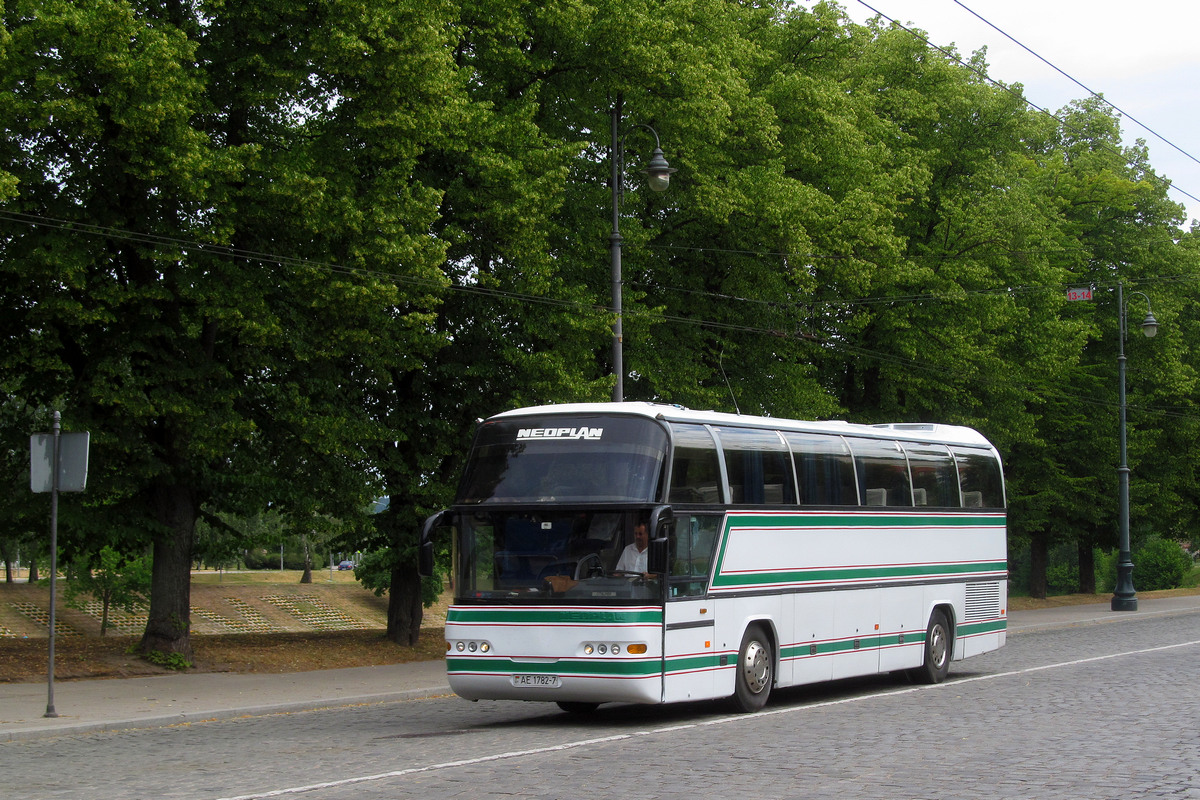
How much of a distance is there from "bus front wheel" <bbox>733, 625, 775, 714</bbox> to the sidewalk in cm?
518

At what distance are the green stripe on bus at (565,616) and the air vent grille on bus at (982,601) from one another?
29.4ft

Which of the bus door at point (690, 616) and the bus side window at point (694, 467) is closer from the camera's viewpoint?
the bus door at point (690, 616)

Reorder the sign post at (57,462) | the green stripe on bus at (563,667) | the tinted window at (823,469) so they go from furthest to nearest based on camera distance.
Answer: the tinted window at (823,469), the sign post at (57,462), the green stripe on bus at (563,667)

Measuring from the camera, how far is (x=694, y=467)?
15492mm

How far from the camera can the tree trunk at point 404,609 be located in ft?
88.6

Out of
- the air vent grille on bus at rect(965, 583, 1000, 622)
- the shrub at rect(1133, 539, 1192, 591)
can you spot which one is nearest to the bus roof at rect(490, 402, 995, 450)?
the air vent grille on bus at rect(965, 583, 1000, 622)

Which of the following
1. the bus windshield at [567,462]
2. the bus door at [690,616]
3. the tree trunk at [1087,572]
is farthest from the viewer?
the tree trunk at [1087,572]

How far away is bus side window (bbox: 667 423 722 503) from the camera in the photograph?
15148 millimetres

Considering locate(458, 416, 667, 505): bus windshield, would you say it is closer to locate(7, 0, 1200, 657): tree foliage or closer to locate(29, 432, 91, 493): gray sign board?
locate(29, 432, 91, 493): gray sign board

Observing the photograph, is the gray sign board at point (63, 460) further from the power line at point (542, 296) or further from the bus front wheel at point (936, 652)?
the bus front wheel at point (936, 652)

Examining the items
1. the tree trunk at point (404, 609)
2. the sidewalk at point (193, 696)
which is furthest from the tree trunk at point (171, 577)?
the tree trunk at point (404, 609)

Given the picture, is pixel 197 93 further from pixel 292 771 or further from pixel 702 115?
pixel 292 771

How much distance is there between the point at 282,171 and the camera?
66.8 feet

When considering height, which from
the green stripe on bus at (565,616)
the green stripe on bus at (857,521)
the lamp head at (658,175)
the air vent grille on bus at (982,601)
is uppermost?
the lamp head at (658,175)
